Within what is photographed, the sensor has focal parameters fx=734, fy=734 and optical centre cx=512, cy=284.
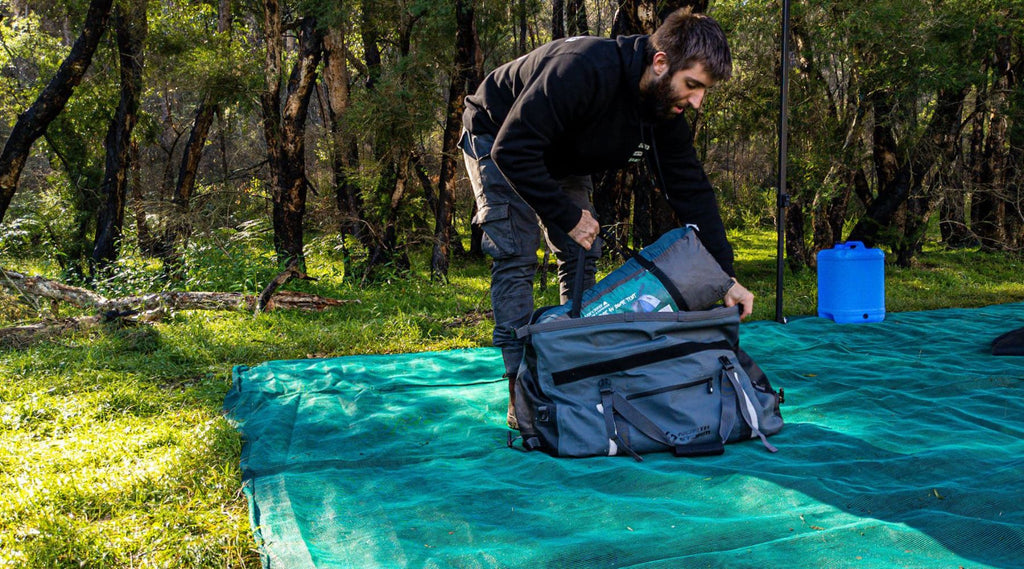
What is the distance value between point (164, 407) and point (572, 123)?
2226 millimetres

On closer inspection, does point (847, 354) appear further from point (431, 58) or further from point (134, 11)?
point (134, 11)

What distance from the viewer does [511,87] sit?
9.16ft

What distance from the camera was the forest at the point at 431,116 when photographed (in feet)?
23.4

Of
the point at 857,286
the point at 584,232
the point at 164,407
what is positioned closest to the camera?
the point at 584,232

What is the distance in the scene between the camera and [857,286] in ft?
17.4

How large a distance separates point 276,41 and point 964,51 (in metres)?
7.17

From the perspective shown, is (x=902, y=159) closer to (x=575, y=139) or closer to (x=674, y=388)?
(x=575, y=139)

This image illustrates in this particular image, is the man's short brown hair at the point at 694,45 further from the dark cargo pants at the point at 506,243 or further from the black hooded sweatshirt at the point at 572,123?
the dark cargo pants at the point at 506,243

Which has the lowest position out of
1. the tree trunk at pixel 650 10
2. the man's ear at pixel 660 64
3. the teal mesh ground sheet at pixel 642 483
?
the teal mesh ground sheet at pixel 642 483

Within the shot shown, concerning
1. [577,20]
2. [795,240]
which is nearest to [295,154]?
[577,20]

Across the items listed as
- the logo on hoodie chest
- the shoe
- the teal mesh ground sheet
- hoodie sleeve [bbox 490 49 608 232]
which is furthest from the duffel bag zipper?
the logo on hoodie chest

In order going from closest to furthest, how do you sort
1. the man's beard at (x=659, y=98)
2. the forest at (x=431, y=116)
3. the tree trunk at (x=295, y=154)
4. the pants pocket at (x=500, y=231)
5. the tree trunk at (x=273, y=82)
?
the man's beard at (x=659, y=98)
the pants pocket at (x=500, y=231)
the forest at (x=431, y=116)
the tree trunk at (x=295, y=154)
the tree trunk at (x=273, y=82)

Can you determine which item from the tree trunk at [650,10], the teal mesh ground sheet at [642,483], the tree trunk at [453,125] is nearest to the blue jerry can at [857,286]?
the teal mesh ground sheet at [642,483]

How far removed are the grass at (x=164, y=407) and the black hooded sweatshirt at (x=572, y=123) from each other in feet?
4.68
